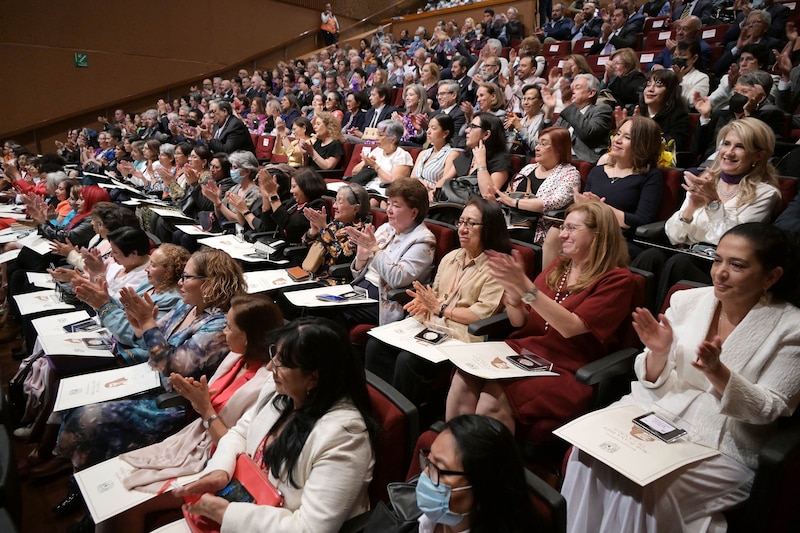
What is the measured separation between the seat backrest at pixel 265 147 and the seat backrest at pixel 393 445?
4.42 m

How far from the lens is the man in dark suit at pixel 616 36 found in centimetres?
510

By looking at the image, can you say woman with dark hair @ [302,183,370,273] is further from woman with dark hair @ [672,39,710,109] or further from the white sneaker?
woman with dark hair @ [672,39,710,109]

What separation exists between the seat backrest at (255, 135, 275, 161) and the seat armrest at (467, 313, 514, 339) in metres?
3.91

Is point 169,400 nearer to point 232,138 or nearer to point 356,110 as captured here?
point 232,138

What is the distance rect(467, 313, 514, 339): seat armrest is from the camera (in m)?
1.71

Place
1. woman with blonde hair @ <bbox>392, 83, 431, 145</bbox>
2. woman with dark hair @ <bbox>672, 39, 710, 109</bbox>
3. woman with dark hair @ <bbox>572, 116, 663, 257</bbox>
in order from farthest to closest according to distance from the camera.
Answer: woman with blonde hair @ <bbox>392, 83, 431, 145</bbox> → woman with dark hair @ <bbox>672, 39, 710, 109</bbox> → woman with dark hair @ <bbox>572, 116, 663, 257</bbox>

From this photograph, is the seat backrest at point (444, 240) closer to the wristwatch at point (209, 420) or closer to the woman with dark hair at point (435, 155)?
the woman with dark hair at point (435, 155)

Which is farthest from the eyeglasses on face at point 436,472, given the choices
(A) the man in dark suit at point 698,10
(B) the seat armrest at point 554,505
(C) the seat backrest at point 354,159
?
(A) the man in dark suit at point 698,10

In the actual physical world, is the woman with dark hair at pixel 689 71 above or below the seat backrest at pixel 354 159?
above

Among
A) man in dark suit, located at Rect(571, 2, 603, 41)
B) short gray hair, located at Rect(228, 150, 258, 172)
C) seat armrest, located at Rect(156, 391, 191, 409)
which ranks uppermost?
man in dark suit, located at Rect(571, 2, 603, 41)

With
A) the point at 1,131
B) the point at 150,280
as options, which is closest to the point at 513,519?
the point at 150,280

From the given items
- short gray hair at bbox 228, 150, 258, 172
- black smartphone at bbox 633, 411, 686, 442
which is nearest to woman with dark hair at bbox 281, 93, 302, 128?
short gray hair at bbox 228, 150, 258, 172

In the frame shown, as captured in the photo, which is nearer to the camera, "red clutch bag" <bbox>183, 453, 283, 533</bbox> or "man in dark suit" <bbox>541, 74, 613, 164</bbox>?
"red clutch bag" <bbox>183, 453, 283, 533</bbox>

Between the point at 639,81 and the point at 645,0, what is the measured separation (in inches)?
176
